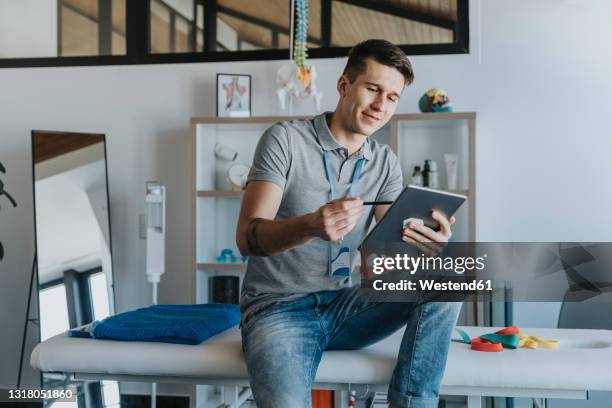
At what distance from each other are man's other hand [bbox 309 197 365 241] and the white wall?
6.48ft

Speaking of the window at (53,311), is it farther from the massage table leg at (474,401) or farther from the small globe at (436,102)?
the massage table leg at (474,401)

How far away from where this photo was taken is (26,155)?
151 inches

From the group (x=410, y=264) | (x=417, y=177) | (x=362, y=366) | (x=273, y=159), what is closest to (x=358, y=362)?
(x=362, y=366)

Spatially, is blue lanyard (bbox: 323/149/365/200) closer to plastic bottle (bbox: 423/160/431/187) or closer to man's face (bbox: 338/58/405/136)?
man's face (bbox: 338/58/405/136)

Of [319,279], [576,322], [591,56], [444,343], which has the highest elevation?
[591,56]

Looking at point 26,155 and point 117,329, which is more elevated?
point 26,155

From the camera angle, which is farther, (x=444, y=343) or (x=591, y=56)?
(x=591, y=56)

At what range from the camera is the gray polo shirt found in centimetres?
188

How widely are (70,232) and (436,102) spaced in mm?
1779

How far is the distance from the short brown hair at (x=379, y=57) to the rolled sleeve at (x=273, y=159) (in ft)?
0.82

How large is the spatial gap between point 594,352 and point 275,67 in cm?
218

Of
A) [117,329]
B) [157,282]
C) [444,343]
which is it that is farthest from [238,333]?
[157,282]

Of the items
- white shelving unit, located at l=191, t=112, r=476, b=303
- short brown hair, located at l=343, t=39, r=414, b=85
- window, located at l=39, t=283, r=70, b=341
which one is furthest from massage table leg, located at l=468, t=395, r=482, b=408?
window, located at l=39, t=283, r=70, b=341

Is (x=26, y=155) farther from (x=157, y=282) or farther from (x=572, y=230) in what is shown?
(x=572, y=230)
